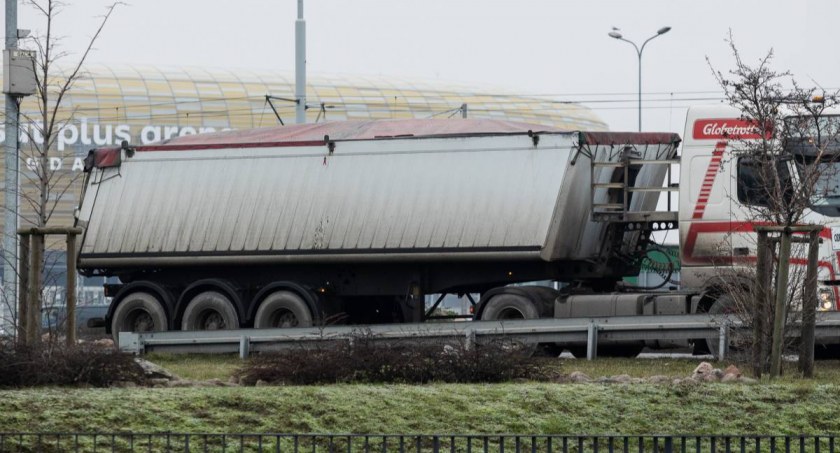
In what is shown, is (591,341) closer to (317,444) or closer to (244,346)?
(244,346)

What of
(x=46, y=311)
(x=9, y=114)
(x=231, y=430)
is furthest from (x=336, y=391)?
(x=9, y=114)

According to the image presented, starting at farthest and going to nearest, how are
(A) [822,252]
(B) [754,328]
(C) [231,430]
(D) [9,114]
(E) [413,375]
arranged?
(A) [822,252] < (D) [9,114] < (B) [754,328] < (E) [413,375] < (C) [231,430]

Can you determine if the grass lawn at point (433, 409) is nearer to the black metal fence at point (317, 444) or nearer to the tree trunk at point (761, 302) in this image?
the black metal fence at point (317, 444)

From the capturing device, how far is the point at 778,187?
1956 centimetres

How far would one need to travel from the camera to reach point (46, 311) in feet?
61.5

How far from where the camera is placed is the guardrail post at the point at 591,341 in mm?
23250

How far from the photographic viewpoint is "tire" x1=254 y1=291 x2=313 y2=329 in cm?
2692

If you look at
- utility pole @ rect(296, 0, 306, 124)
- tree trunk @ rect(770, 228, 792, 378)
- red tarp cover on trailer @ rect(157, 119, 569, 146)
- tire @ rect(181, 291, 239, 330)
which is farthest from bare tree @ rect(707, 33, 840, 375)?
utility pole @ rect(296, 0, 306, 124)

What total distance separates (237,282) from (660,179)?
23.8 ft

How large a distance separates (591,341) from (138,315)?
9049 millimetres

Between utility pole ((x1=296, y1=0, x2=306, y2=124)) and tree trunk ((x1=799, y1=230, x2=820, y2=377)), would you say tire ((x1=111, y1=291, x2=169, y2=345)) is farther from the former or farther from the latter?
tree trunk ((x1=799, y1=230, x2=820, y2=377))

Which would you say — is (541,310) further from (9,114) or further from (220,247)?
(9,114)

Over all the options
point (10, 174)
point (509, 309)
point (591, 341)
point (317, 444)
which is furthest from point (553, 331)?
point (317, 444)

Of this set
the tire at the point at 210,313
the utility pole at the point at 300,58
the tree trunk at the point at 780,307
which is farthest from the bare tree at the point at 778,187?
the utility pole at the point at 300,58
